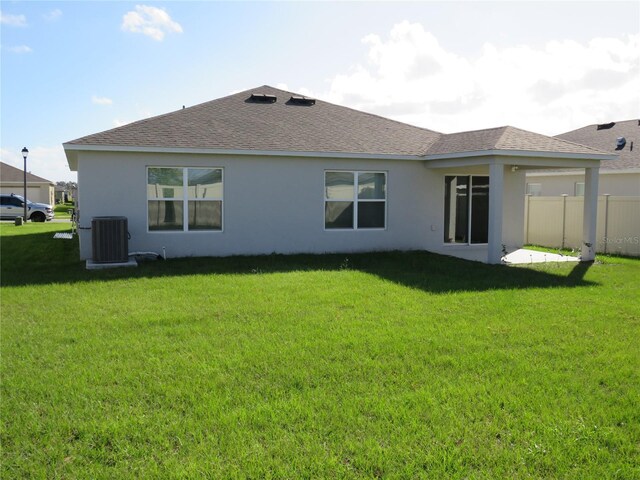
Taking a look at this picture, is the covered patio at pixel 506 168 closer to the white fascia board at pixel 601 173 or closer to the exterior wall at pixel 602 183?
the white fascia board at pixel 601 173

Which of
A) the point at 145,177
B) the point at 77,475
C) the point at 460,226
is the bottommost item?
the point at 77,475

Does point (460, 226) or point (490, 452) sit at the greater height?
point (460, 226)

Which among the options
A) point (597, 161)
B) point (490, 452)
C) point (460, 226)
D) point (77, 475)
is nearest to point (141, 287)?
point (77, 475)

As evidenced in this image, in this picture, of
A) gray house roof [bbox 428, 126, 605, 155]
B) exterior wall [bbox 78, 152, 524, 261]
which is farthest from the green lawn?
gray house roof [bbox 428, 126, 605, 155]

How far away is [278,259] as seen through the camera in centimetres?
1343

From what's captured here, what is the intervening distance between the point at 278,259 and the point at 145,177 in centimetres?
353

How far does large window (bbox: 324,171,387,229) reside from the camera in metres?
14.8

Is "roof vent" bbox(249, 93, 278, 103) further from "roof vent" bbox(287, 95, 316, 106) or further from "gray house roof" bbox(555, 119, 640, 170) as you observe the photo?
"gray house roof" bbox(555, 119, 640, 170)

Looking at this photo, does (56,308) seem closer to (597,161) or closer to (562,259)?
(562,259)

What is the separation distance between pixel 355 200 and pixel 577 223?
7019 mm

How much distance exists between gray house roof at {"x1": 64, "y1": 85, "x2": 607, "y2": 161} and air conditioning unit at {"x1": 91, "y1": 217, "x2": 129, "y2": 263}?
5.55 feet

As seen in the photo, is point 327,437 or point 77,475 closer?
point 77,475

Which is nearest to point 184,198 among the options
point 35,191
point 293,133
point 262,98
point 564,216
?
point 293,133

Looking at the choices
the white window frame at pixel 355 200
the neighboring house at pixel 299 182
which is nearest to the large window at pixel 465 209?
the neighboring house at pixel 299 182
